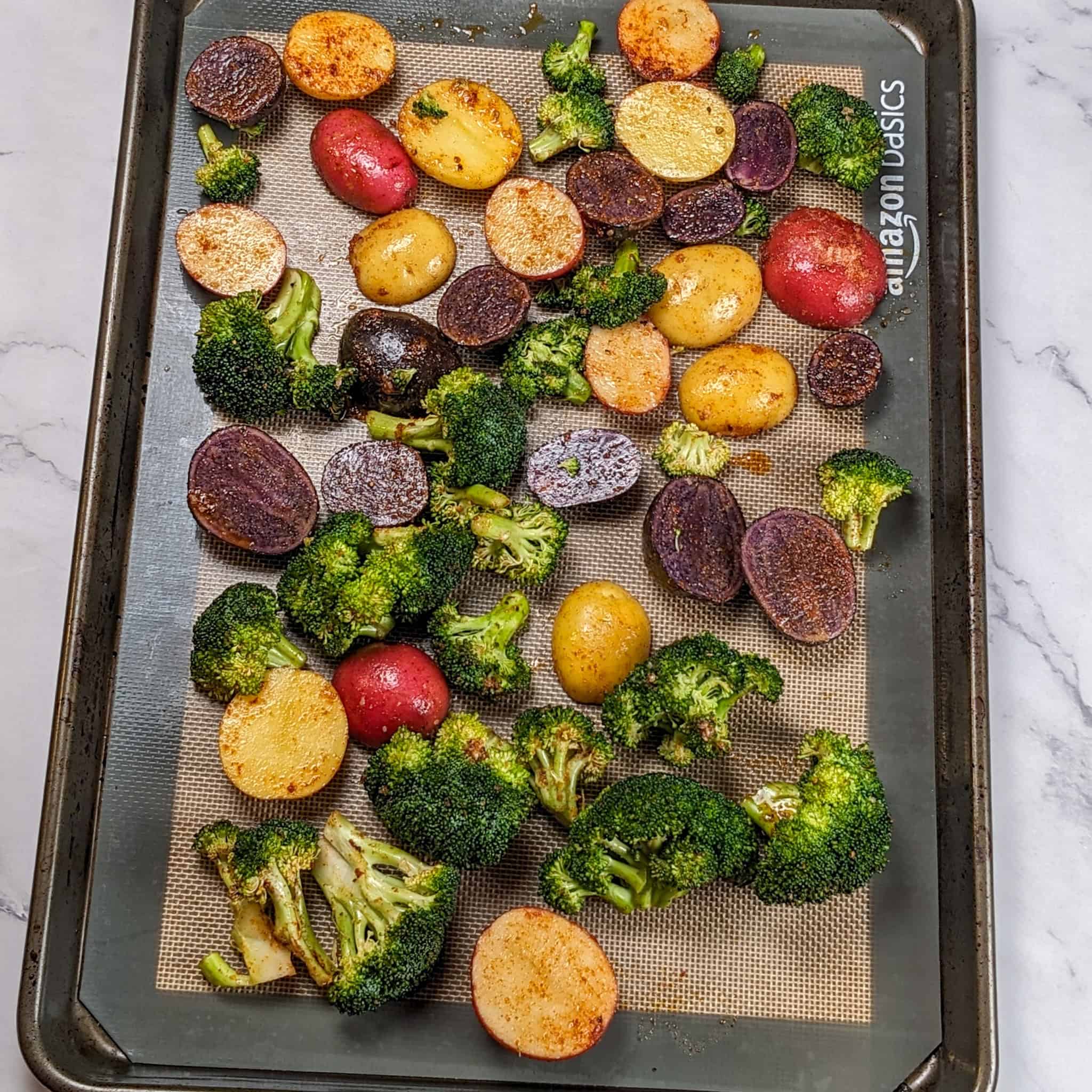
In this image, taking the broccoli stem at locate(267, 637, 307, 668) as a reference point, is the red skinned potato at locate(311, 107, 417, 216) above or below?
above

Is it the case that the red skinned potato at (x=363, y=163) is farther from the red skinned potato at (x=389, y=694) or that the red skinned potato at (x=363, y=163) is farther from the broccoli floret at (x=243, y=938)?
the broccoli floret at (x=243, y=938)

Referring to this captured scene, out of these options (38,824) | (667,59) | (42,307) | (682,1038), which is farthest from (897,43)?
(38,824)

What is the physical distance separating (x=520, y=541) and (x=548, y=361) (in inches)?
24.5

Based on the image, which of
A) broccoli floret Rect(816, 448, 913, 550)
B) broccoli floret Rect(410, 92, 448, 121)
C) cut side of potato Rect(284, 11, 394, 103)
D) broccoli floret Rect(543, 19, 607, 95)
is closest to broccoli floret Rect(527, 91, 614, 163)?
broccoli floret Rect(543, 19, 607, 95)

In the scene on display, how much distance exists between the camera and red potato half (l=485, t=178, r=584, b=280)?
12.2 ft

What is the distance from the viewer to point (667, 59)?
12.8 ft

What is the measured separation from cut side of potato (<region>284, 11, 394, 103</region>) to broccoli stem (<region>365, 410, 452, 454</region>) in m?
1.19

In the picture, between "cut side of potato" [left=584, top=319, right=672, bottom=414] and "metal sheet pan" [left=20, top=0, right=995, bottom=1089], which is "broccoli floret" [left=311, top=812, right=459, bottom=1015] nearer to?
"metal sheet pan" [left=20, top=0, right=995, bottom=1089]

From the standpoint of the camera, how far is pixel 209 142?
3789 mm

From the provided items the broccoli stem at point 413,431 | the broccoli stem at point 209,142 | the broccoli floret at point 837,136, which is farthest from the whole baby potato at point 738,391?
the broccoli stem at point 209,142

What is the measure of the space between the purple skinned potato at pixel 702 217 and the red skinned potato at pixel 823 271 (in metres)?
0.17

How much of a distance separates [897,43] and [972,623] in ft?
7.07

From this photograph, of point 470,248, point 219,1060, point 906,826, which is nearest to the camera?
point 219,1060

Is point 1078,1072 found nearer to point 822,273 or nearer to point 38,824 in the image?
point 822,273
